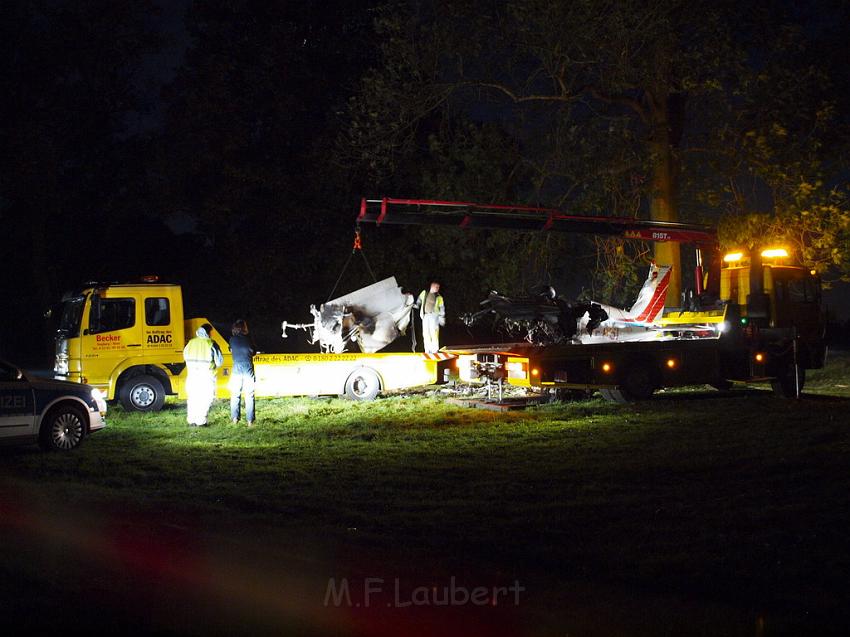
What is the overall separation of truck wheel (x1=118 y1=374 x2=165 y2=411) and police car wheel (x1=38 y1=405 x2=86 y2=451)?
450cm

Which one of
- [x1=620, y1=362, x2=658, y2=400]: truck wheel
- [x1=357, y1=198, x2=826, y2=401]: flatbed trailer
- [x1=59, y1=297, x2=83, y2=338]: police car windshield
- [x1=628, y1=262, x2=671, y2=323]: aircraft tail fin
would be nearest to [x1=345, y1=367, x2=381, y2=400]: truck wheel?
[x1=357, y1=198, x2=826, y2=401]: flatbed trailer

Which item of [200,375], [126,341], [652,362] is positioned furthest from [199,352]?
[652,362]

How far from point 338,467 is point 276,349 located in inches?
1193

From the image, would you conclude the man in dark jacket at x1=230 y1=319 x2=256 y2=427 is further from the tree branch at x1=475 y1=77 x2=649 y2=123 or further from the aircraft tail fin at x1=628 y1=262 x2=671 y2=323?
the tree branch at x1=475 y1=77 x2=649 y2=123

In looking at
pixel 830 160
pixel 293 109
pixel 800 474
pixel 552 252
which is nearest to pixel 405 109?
pixel 552 252

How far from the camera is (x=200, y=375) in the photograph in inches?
609

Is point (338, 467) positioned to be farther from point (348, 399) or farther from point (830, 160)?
point (830, 160)

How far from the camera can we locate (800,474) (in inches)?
387

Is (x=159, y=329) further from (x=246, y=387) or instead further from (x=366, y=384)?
(x=366, y=384)

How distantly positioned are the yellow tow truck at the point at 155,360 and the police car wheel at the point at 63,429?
436cm

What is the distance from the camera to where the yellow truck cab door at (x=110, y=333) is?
56.4ft

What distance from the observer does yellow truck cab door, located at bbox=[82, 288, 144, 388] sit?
17.2 metres

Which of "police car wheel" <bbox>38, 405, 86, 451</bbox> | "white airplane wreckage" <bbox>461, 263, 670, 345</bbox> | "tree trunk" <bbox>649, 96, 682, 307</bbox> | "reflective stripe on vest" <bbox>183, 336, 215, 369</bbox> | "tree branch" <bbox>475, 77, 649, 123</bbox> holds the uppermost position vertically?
"tree branch" <bbox>475, 77, 649, 123</bbox>

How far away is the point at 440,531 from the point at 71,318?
12.2 meters
